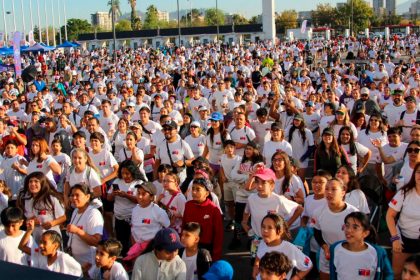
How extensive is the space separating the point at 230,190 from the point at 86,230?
278 centimetres

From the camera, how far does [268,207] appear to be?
18.4ft

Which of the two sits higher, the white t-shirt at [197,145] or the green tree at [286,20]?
the green tree at [286,20]

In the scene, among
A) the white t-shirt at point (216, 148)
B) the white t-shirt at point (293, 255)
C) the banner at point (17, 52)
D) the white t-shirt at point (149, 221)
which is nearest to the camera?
the white t-shirt at point (293, 255)

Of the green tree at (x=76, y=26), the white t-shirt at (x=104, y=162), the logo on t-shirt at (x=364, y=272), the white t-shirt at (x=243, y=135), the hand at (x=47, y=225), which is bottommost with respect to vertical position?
the logo on t-shirt at (x=364, y=272)

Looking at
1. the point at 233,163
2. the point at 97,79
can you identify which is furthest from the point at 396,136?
the point at 97,79

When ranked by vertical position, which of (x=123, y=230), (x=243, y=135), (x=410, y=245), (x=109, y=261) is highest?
(x=243, y=135)

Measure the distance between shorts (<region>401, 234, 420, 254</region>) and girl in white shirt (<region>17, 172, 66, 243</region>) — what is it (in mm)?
3525

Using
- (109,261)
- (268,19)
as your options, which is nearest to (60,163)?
(109,261)

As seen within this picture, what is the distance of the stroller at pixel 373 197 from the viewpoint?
6.52 metres

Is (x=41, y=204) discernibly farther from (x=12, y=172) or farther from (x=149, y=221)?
(x=12, y=172)

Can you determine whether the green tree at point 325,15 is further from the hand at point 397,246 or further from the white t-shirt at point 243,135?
the hand at point 397,246

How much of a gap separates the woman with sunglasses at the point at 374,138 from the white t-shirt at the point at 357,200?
2.41 meters

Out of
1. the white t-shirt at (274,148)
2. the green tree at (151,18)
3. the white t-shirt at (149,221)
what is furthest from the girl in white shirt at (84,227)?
the green tree at (151,18)

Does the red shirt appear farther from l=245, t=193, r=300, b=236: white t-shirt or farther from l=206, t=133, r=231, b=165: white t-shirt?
l=206, t=133, r=231, b=165: white t-shirt
